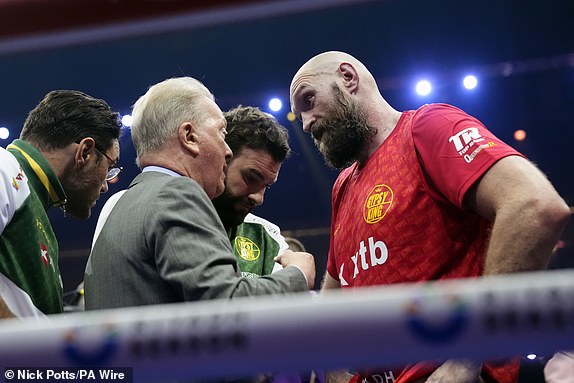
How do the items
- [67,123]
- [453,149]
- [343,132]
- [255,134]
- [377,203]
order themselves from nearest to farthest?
[453,149]
[377,203]
[343,132]
[67,123]
[255,134]

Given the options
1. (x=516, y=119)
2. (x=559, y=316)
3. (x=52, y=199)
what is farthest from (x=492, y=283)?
(x=516, y=119)

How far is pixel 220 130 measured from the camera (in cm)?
141

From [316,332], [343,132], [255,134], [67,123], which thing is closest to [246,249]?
[255,134]

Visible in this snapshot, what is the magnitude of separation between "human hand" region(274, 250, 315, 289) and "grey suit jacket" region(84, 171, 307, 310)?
4cm

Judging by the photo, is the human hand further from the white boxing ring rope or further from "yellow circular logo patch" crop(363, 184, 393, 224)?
the white boxing ring rope

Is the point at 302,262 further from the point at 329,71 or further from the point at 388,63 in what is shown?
A: the point at 388,63

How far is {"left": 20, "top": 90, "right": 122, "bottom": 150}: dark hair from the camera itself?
1743 mm

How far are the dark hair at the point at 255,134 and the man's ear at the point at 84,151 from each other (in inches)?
14.9

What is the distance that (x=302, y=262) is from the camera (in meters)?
1.28

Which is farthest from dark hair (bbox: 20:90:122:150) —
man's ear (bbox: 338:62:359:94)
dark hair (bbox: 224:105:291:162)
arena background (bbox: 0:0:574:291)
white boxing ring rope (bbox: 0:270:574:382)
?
arena background (bbox: 0:0:574:291)

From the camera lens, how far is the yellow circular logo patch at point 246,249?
6.16ft

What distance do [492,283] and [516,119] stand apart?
18.8 feet

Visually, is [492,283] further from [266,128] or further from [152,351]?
[266,128]

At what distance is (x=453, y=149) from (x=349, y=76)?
517 mm
